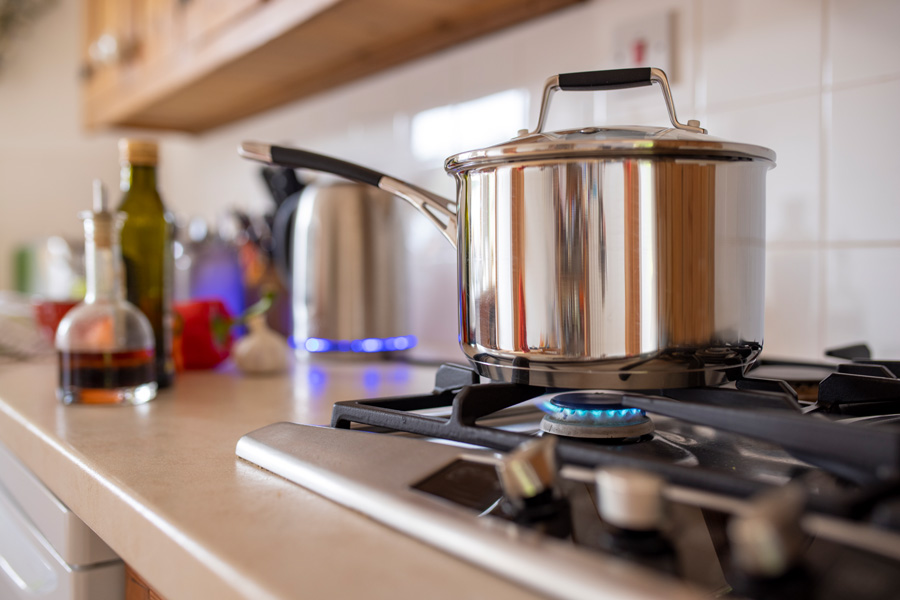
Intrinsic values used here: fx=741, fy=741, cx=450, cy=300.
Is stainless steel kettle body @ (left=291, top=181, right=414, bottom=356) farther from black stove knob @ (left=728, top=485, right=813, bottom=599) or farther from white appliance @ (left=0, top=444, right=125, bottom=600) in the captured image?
black stove knob @ (left=728, top=485, right=813, bottom=599)

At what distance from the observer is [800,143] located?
2.59ft

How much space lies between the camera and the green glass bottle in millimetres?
910

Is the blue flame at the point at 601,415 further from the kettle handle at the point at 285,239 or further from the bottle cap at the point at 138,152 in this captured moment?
the kettle handle at the point at 285,239

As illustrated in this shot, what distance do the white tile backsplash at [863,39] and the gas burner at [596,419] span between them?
0.46 m

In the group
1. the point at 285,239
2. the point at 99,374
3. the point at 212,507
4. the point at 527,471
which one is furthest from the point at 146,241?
the point at 527,471

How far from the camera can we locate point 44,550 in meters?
0.58

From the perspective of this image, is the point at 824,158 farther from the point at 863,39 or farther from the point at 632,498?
the point at 632,498

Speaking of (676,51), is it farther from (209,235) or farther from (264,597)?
(209,235)

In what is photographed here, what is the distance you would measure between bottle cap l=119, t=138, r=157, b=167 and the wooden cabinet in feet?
0.97

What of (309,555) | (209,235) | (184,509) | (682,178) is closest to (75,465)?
(184,509)

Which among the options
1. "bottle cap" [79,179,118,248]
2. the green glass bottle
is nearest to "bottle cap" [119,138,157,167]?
the green glass bottle

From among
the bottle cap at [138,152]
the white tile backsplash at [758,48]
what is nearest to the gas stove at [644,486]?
the white tile backsplash at [758,48]

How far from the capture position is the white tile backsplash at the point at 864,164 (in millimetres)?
719

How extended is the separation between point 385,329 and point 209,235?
1.88ft
